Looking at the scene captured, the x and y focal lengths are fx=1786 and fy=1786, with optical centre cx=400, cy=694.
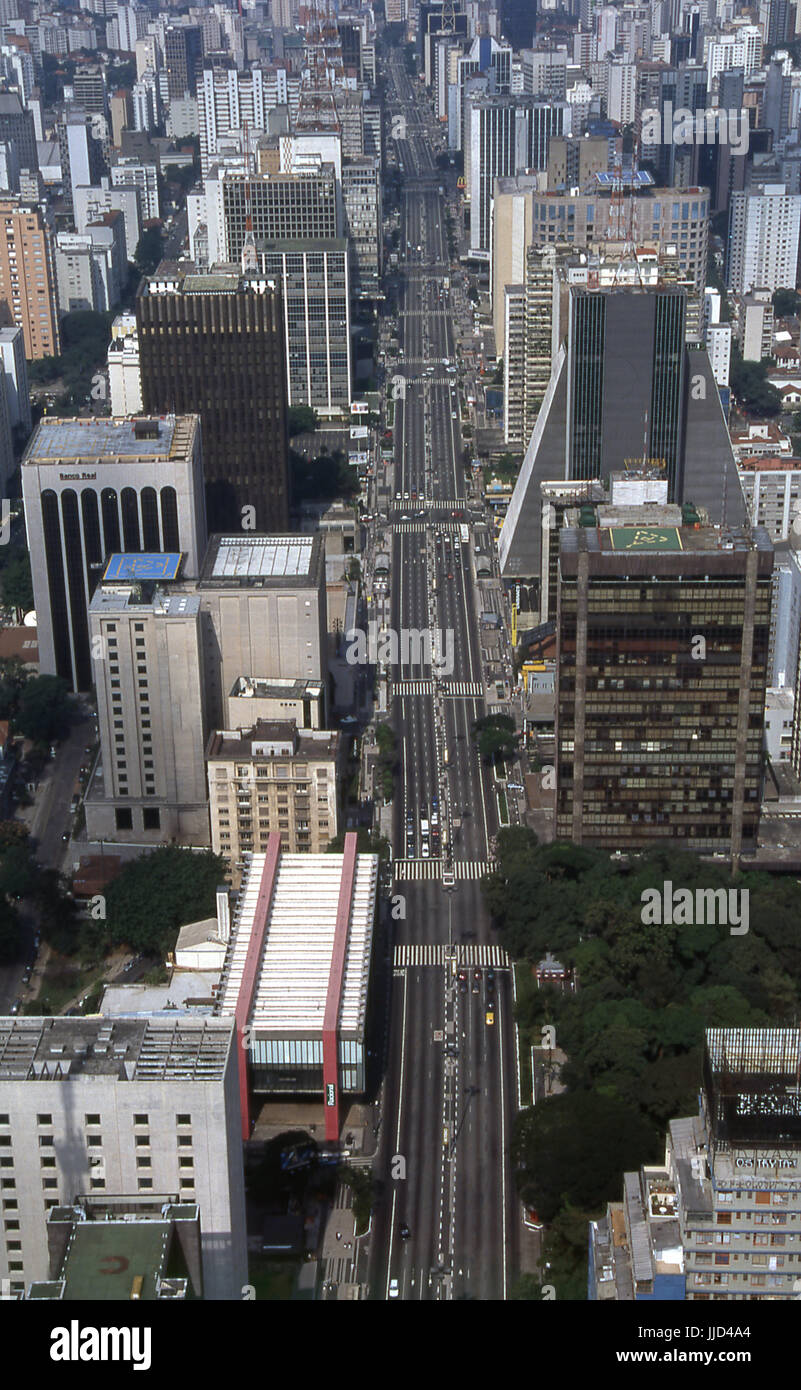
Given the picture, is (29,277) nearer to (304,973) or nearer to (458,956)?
(458,956)

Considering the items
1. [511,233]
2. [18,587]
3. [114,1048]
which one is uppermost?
[511,233]

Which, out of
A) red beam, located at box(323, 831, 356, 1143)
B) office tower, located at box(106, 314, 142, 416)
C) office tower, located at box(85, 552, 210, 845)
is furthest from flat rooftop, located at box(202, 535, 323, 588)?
office tower, located at box(106, 314, 142, 416)

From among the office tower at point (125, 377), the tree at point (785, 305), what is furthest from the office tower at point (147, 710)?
the tree at point (785, 305)

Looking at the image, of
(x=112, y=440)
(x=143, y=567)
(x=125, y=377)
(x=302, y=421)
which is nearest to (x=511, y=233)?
(x=302, y=421)

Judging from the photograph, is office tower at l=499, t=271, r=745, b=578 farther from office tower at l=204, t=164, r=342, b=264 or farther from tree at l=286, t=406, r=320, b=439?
office tower at l=204, t=164, r=342, b=264
